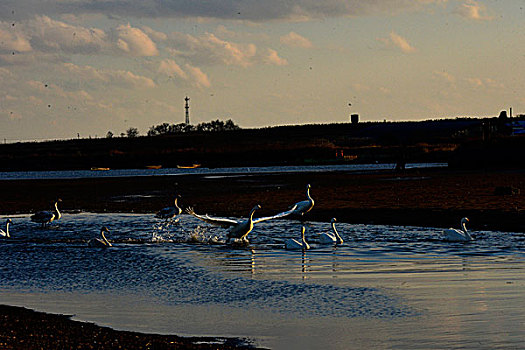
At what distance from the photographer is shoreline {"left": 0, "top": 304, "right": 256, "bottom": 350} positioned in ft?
36.2

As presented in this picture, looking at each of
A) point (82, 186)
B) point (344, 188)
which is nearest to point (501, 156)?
point (344, 188)

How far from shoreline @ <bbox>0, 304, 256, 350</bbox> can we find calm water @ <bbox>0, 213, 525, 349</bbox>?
0.45m

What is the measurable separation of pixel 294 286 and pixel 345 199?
2186cm

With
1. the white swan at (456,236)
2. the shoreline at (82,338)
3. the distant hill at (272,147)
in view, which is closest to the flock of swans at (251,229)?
the white swan at (456,236)

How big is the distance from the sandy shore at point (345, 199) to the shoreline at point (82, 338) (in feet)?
50.4

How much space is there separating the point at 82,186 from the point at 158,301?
145 feet

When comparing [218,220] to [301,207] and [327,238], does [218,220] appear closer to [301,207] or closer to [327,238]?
[327,238]

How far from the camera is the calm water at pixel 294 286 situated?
12250 millimetres

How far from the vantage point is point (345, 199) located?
37.6m

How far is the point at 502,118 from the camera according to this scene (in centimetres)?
9325

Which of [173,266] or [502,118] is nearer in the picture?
[173,266]

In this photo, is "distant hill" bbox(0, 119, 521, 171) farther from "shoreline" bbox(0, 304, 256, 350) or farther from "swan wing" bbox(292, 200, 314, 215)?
"shoreline" bbox(0, 304, 256, 350)

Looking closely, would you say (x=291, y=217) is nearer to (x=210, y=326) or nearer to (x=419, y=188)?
(x=419, y=188)

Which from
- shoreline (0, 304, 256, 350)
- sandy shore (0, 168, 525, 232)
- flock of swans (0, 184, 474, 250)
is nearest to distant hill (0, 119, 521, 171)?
sandy shore (0, 168, 525, 232)
